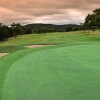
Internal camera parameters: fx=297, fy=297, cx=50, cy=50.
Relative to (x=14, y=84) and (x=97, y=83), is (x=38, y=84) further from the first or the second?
A: (x=97, y=83)

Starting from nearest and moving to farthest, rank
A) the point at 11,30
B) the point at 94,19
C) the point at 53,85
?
the point at 53,85, the point at 94,19, the point at 11,30

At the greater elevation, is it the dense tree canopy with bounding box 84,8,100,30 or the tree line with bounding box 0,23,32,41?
the dense tree canopy with bounding box 84,8,100,30

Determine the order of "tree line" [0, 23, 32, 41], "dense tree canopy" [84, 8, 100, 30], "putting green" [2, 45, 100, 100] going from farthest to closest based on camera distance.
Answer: "tree line" [0, 23, 32, 41] < "dense tree canopy" [84, 8, 100, 30] < "putting green" [2, 45, 100, 100]

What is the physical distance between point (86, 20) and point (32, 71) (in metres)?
39.1

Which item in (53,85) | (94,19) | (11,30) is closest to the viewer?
(53,85)

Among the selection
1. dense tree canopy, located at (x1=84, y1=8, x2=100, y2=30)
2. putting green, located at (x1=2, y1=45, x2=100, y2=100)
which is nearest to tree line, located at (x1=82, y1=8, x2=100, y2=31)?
dense tree canopy, located at (x1=84, y1=8, x2=100, y2=30)

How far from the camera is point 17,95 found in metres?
7.09

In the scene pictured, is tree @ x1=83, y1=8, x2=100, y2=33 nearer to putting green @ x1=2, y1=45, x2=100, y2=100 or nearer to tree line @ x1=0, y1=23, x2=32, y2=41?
tree line @ x1=0, y1=23, x2=32, y2=41

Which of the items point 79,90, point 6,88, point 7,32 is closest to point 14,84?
point 6,88

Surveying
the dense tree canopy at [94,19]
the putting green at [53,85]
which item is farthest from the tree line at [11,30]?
the putting green at [53,85]

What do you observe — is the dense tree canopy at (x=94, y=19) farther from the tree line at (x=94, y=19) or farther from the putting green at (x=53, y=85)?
the putting green at (x=53, y=85)

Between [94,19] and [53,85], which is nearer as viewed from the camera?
[53,85]

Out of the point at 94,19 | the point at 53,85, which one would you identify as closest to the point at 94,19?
the point at 94,19

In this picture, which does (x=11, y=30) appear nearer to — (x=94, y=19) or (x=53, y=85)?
(x=94, y=19)
